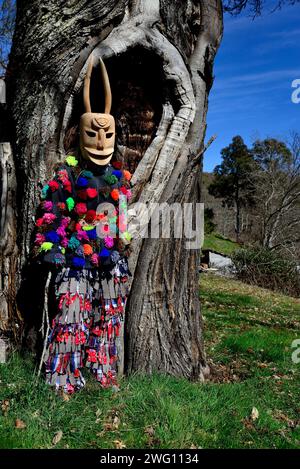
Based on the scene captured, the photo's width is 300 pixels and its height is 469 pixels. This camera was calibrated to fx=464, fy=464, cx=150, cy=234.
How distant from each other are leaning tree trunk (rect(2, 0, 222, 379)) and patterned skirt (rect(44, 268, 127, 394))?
292mm

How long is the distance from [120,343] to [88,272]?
0.79 metres

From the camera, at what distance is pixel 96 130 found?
390 cm

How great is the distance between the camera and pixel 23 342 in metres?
4.27

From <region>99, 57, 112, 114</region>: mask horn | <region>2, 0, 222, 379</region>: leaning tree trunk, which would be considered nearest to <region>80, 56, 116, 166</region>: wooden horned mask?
<region>99, 57, 112, 114</region>: mask horn

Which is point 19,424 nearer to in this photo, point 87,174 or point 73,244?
point 73,244

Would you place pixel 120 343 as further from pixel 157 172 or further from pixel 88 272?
pixel 157 172

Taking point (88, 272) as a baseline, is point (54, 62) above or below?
above

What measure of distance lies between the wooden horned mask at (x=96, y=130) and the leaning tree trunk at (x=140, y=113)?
22 cm

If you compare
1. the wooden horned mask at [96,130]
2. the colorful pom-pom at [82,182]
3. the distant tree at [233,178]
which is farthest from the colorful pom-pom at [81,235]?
the distant tree at [233,178]

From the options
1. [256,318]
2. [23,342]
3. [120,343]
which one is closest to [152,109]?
[120,343]

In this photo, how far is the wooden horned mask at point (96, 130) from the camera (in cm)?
388

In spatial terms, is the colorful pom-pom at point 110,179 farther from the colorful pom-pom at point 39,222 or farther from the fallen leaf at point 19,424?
the fallen leaf at point 19,424

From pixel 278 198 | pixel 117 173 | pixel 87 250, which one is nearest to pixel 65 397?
pixel 87 250

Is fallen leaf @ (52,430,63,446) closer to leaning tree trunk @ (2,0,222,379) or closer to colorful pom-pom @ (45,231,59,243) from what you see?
leaning tree trunk @ (2,0,222,379)
